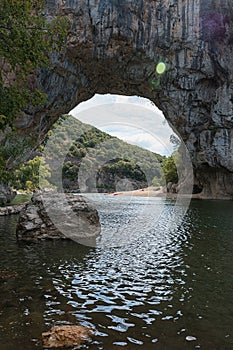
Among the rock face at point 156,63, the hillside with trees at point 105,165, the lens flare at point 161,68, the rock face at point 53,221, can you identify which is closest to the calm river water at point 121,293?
the rock face at point 53,221

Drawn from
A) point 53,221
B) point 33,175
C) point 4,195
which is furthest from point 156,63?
point 33,175

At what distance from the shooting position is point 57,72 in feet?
108

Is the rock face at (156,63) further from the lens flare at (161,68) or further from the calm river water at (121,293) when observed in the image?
the calm river water at (121,293)

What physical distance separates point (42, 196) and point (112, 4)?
25504mm

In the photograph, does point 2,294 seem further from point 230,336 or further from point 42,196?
point 42,196

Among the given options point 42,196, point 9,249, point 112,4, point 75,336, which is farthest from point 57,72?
point 75,336

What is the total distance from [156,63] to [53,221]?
28239 millimetres

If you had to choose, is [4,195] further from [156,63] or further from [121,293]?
[121,293]

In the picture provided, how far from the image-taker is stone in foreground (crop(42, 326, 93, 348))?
210 inches

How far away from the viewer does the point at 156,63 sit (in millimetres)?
36219

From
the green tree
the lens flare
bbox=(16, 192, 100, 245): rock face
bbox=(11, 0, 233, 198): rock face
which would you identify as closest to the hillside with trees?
the green tree

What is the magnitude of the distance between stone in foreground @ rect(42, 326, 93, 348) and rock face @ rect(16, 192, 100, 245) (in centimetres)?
892

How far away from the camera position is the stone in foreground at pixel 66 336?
5.33 m

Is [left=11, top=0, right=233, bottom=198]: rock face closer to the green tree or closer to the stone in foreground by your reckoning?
the green tree
